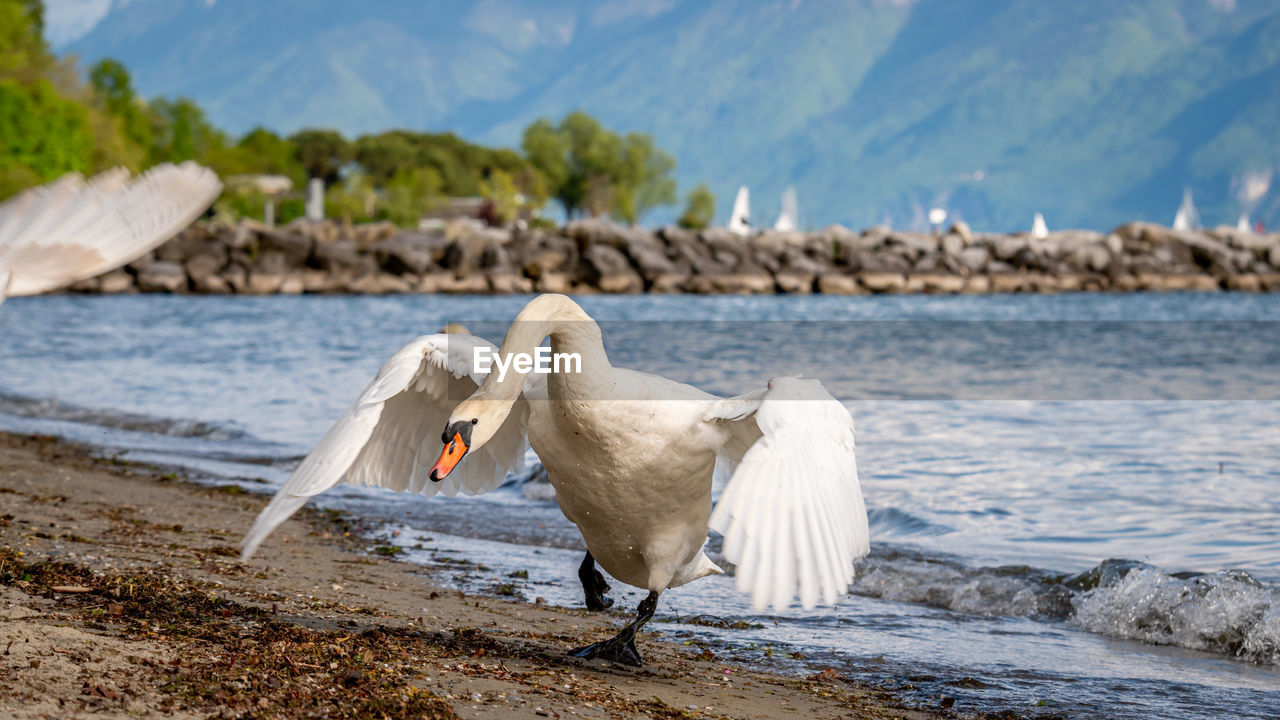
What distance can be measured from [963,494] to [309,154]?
159830 millimetres

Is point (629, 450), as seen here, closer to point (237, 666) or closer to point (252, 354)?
point (237, 666)

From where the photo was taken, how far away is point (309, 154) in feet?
531

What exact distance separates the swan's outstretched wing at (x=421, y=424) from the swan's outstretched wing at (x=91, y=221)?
105 centimetres

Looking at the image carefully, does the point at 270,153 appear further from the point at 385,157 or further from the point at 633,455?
the point at 633,455

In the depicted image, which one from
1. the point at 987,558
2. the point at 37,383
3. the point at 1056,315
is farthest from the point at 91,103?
the point at 987,558

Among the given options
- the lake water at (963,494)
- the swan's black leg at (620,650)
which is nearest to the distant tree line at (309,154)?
the lake water at (963,494)

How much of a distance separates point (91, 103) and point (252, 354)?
74244 mm

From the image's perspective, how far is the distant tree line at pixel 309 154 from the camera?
222ft

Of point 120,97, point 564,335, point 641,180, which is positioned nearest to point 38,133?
point 120,97

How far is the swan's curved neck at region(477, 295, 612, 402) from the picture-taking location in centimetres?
495

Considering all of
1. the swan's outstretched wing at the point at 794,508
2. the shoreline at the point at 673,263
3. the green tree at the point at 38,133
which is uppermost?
the green tree at the point at 38,133

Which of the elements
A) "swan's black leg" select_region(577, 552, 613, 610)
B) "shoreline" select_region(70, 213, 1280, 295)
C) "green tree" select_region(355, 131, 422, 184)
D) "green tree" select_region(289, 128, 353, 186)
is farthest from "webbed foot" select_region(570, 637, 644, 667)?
"green tree" select_region(289, 128, 353, 186)

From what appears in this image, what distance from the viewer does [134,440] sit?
14.0m

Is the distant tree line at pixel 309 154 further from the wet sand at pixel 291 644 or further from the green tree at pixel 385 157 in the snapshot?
the wet sand at pixel 291 644
